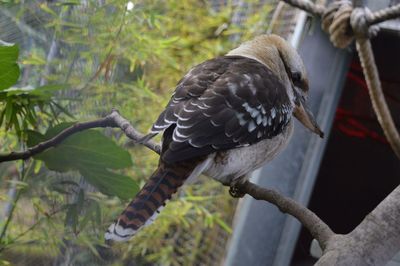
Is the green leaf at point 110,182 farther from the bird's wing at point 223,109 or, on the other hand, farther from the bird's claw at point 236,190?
the bird's claw at point 236,190

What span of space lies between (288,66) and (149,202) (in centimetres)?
44

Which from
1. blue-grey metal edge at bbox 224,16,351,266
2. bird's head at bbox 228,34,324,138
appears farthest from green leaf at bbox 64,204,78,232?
blue-grey metal edge at bbox 224,16,351,266

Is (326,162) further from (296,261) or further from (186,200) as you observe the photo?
(186,200)

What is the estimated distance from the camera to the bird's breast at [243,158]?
86cm

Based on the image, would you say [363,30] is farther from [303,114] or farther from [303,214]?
[303,214]

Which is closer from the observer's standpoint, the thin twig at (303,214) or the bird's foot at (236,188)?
the thin twig at (303,214)

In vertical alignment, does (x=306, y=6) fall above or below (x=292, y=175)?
above

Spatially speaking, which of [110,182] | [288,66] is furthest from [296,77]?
[110,182]

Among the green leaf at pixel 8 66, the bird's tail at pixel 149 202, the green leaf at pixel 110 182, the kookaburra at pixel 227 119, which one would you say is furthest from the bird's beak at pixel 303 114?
the green leaf at pixel 8 66

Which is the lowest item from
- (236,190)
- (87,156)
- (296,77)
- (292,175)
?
(292,175)

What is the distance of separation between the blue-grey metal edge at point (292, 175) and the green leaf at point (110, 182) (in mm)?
768

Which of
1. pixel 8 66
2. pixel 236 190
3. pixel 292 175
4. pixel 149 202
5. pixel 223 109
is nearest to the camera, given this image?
pixel 8 66

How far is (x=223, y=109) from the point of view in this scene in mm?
834

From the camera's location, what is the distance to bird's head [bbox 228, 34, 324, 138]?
3.32 feet
